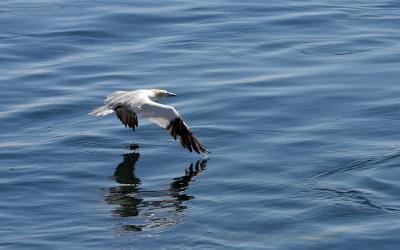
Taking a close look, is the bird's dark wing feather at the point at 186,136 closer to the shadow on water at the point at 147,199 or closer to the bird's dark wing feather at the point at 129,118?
the shadow on water at the point at 147,199

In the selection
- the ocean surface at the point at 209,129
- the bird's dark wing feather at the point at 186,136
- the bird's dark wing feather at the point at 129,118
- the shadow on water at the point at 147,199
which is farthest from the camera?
the bird's dark wing feather at the point at 129,118

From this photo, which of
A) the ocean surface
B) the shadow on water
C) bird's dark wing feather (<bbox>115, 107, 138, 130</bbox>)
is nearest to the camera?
the ocean surface

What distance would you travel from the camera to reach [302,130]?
1468 cm

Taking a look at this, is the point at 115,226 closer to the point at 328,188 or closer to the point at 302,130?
the point at 328,188

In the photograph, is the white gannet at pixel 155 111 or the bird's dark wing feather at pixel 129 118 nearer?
the white gannet at pixel 155 111

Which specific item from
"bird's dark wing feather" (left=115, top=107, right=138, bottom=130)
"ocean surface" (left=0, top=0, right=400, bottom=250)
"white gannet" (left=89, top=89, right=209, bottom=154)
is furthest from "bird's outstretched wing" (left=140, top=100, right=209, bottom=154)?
"bird's dark wing feather" (left=115, top=107, right=138, bottom=130)

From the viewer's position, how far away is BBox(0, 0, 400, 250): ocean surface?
1117 centimetres

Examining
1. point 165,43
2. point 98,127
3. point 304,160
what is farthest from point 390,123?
point 165,43

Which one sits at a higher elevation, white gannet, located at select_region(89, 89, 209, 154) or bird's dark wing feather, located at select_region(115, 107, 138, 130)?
white gannet, located at select_region(89, 89, 209, 154)

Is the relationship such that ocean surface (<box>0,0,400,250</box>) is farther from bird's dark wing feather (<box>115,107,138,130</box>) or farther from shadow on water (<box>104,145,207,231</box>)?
bird's dark wing feather (<box>115,107,138,130</box>)

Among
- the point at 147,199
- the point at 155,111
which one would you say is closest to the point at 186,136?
the point at 155,111

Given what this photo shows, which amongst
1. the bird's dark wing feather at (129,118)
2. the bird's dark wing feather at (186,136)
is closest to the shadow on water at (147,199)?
the bird's dark wing feather at (186,136)

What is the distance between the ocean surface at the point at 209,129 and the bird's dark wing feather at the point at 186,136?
0.61 ft

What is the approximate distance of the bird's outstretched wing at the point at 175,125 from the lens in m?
13.5
